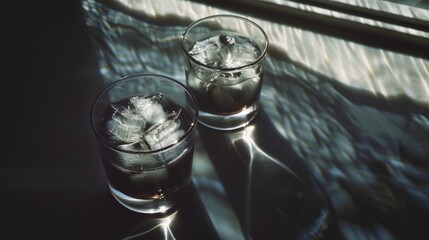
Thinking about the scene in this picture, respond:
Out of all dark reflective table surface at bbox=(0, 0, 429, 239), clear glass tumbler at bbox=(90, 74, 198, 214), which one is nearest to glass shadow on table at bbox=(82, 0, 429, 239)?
dark reflective table surface at bbox=(0, 0, 429, 239)

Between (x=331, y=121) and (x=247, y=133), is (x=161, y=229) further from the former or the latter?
(x=331, y=121)

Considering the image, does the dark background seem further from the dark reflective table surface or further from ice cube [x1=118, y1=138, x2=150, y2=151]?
ice cube [x1=118, y1=138, x2=150, y2=151]

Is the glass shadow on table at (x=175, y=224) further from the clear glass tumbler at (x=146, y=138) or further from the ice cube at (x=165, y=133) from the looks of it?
the ice cube at (x=165, y=133)

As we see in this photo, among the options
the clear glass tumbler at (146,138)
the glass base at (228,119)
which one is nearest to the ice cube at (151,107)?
the clear glass tumbler at (146,138)

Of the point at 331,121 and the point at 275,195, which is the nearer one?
the point at 275,195

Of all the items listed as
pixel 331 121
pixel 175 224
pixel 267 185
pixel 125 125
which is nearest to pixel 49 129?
pixel 125 125

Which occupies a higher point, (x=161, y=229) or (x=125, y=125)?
(x=125, y=125)

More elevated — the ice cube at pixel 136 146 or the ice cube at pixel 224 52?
the ice cube at pixel 224 52
